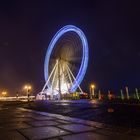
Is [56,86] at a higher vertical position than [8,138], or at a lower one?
higher

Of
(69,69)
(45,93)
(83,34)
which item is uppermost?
(83,34)

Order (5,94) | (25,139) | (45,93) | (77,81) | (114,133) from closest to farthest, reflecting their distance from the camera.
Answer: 1. (25,139)
2. (114,133)
3. (77,81)
4. (45,93)
5. (5,94)

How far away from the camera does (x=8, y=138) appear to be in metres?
4.11

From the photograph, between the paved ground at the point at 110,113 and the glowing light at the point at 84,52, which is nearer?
the paved ground at the point at 110,113

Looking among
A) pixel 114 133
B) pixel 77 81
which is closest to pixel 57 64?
pixel 77 81

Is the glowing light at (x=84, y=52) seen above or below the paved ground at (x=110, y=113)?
above

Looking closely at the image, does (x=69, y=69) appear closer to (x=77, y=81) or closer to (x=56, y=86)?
(x=56, y=86)

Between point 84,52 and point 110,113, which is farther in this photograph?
point 84,52

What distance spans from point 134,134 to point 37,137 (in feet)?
6.81

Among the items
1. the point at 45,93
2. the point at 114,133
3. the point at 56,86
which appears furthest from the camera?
the point at 45,93

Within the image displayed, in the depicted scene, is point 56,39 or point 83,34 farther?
point 56,39

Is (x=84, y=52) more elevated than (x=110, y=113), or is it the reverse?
(x=84, y=52)

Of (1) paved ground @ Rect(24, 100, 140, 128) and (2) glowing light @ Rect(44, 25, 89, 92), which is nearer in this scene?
(1) paved ground @ Rect(24, 100, 140, 128)

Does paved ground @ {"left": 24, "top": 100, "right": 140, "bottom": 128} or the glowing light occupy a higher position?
the glowing light
